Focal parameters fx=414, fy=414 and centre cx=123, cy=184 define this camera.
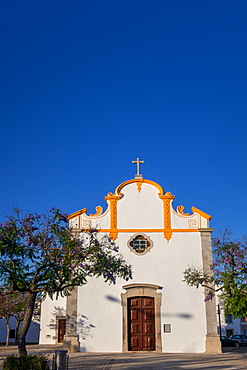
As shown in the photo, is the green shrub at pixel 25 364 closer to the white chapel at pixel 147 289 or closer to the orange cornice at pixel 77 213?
the white chapel at pixel 147 289

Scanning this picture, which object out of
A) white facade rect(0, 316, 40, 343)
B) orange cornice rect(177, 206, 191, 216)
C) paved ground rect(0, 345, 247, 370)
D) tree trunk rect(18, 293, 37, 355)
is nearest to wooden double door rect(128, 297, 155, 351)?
paved ground rect(0, 345, 247, 370)

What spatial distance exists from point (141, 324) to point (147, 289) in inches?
64.1

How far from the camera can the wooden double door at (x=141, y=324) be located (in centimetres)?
1909

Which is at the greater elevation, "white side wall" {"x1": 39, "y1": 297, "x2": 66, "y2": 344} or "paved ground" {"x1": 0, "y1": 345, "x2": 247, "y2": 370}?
"white side wall" {"x1": 39, "y1": 297, "x2": 66, "y2": 344}

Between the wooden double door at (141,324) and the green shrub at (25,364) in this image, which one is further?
the wooden double door at (141,324)

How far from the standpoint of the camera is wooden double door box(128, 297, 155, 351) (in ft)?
62.6

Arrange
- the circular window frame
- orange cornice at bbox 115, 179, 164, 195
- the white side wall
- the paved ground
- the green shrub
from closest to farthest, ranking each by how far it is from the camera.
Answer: the green shrub → the paved ground → the circular window frame → orange cornice at bbox 115, 179, 164, 195 → the white side wall

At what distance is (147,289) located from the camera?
19.5 meters

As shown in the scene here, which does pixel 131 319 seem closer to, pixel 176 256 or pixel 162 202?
pixel 176 256

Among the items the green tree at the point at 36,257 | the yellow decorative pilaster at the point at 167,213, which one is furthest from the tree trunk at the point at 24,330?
the yellow decorative pilaster at the point at 167,213

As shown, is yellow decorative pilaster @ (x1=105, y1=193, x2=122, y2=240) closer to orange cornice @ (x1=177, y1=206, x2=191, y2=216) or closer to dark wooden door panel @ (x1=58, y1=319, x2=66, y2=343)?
orange cornice @ (x1=177, y1=206, x2=191, y2=216)

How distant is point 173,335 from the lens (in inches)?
750

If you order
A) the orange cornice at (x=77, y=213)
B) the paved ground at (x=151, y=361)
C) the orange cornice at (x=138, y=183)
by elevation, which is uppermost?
the orange cornice at (x=138, y=183)

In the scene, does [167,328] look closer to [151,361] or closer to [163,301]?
[163,301]
